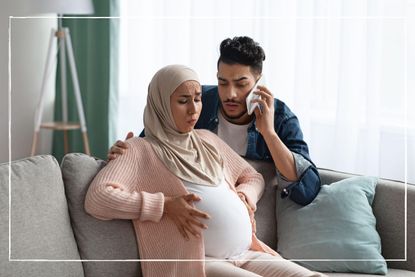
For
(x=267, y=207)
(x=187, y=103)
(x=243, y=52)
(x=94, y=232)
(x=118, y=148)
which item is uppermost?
(x=243, y=52)

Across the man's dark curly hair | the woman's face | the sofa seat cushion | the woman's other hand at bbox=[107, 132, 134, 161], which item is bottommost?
the sofa seat cushion

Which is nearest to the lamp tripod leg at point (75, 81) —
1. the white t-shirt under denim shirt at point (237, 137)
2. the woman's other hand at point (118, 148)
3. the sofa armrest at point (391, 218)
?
the woman's other hand at point (118, 148)

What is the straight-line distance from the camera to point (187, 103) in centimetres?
183

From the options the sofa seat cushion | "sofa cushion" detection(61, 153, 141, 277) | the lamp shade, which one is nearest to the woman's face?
"sofa cushion" detection(61, 153, 141, 277)

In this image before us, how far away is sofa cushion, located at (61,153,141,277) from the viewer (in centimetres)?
201

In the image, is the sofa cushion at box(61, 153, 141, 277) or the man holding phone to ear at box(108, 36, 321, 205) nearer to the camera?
the man holding phone to ear at box(108, 36, 321, 205)

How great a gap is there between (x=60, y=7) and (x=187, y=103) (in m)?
0.44

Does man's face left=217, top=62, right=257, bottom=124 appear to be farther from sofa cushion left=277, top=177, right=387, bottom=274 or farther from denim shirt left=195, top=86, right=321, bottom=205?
sofa cushion left=277, top=177, right=387, bottom=274

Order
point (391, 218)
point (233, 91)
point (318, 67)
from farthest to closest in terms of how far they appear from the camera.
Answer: point (391, 218), point (318, 67), point (233, 91)

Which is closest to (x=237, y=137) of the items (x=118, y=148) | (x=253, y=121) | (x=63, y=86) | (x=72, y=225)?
(x=253, y=121)

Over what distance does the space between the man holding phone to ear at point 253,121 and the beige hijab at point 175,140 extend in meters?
0.06

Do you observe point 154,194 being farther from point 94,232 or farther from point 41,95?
point 41,95

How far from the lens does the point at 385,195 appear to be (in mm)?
2088

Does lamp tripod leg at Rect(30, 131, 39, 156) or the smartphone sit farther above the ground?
the smartphone
